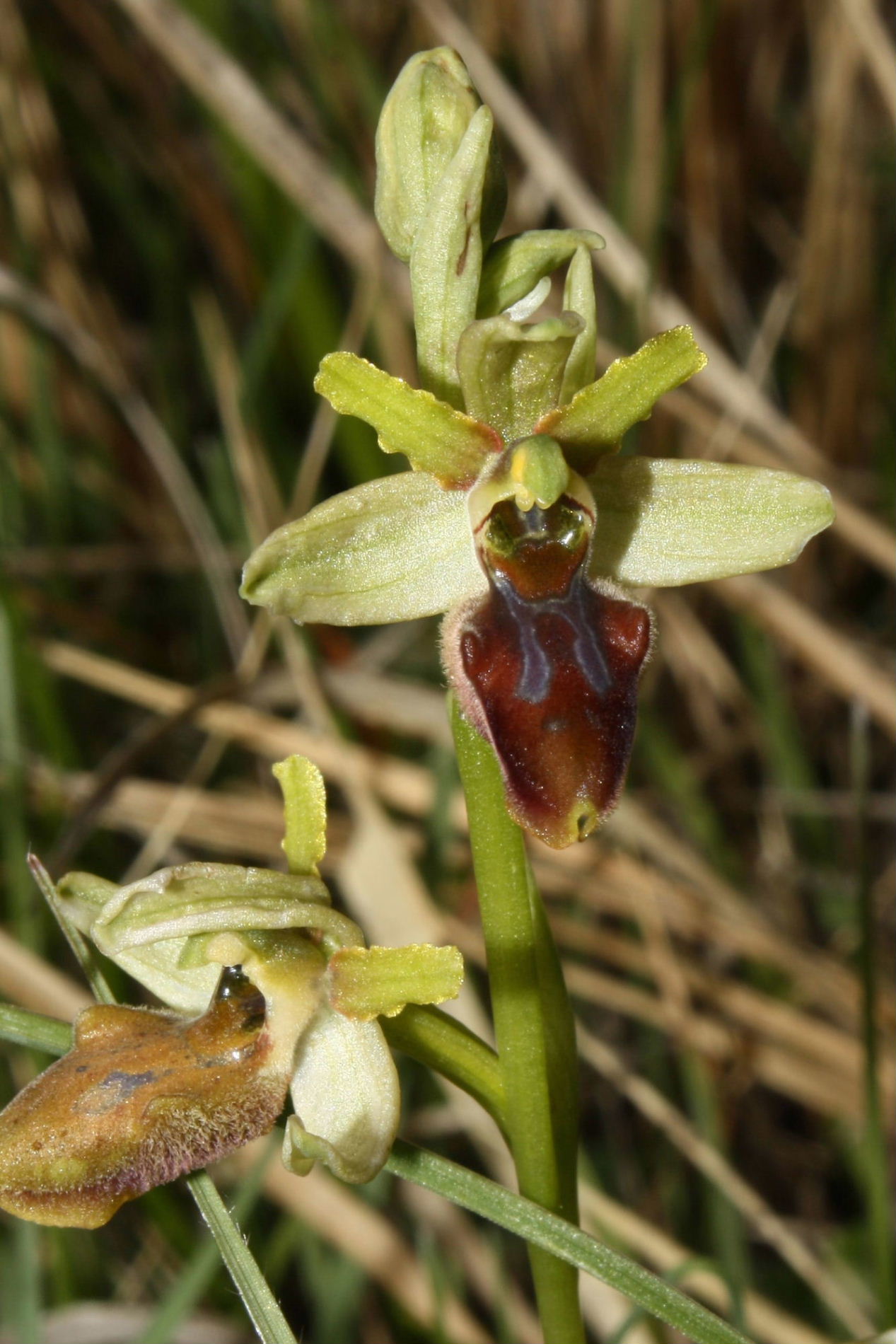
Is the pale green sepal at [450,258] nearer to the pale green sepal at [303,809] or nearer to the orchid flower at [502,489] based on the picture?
the orchid flower at [502,489]

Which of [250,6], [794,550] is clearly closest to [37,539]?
[250,6]

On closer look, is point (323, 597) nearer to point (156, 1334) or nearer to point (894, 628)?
point (156, 1334)

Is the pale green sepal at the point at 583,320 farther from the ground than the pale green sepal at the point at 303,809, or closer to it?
farther from the ground

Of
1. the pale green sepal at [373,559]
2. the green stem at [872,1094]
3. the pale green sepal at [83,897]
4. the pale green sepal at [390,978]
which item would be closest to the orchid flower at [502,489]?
the pale green sepal at [373,559]

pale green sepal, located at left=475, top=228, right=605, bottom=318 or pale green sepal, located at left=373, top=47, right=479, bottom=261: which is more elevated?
pale green sepal, located at left=373, top=47, right=479, bottom=261

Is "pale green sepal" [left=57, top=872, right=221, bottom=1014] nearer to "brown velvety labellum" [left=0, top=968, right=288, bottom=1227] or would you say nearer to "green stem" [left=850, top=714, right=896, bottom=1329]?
"brown velvety labellum" [left=0, top=968, right=288, bottom=1227]

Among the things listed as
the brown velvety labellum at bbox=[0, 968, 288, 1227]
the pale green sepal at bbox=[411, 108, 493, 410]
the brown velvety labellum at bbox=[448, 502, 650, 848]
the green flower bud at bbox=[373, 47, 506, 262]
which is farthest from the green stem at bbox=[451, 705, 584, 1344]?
the green flower bud at bbox=[373, 47, 506, 262]
